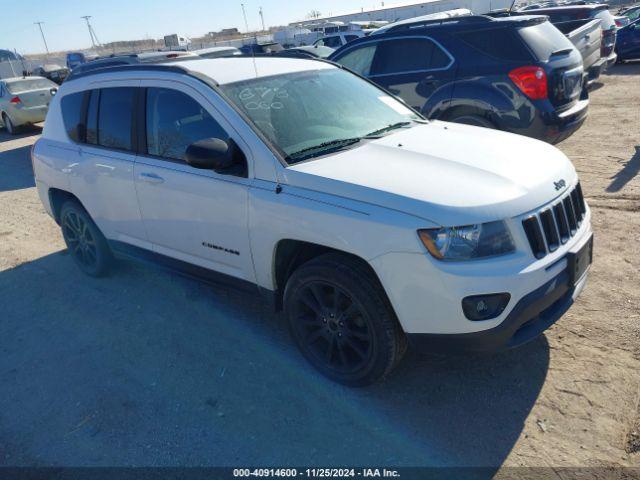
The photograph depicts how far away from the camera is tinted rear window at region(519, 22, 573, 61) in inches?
233

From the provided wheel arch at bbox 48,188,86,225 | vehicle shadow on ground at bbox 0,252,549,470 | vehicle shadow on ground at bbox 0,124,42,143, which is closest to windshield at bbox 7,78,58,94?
vehicle shadow on ground at bbox 0,124,42,143

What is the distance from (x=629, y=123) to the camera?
8766mm

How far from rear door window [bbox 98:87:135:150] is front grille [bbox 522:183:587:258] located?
304 cm

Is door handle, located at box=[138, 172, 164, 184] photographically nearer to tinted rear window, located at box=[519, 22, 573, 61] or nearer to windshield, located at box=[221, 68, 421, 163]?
windshield, located at box=[221, 68, 421, 163]

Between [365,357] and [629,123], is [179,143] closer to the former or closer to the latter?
[365,357]

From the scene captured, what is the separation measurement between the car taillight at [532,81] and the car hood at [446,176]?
262 cm

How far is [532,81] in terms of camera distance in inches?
227

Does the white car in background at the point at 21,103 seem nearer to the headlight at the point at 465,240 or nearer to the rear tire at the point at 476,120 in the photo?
the rear tire at the point at 476,120

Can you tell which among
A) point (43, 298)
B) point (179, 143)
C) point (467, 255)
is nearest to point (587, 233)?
point (467, 255)

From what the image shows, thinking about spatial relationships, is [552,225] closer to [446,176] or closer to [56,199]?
[446,176]

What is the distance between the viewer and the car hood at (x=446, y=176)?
260cm

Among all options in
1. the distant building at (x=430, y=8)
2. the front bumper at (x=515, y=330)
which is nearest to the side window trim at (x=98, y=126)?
the front bumper at (x=515, y=330)

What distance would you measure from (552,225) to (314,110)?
177 cm

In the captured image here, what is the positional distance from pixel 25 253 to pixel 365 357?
4739 millimetres
